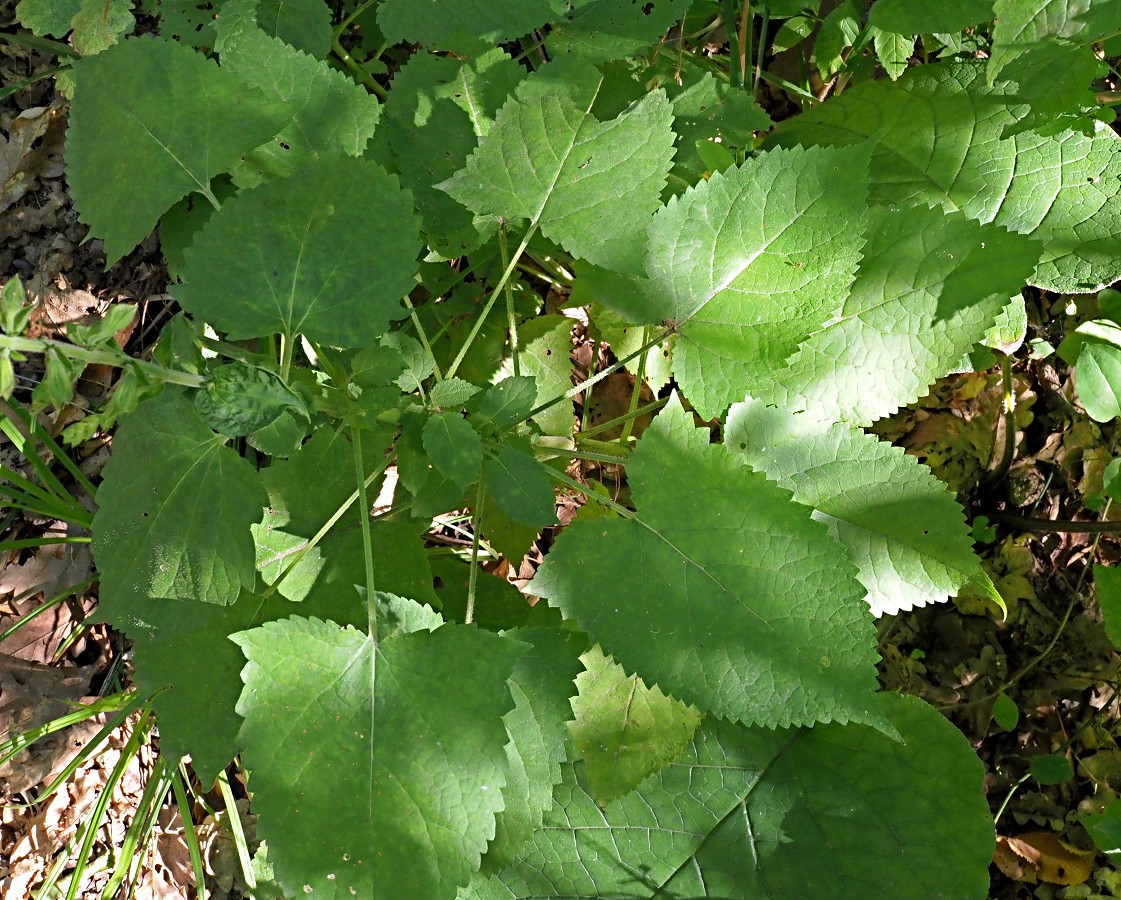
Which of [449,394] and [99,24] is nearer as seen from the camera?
[449,394]

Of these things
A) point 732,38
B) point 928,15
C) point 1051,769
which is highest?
point 928,15

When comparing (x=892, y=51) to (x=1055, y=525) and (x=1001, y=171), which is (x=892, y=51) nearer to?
(x=1001, y=171)

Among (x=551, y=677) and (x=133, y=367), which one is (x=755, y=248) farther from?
(x=133, y=367)

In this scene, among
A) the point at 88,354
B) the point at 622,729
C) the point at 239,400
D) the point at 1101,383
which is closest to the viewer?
the point at 88,354

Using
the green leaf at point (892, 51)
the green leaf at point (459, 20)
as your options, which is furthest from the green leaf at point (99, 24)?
the green leaf at point (892, 51)

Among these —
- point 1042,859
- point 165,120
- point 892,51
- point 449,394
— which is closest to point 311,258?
point 449,394

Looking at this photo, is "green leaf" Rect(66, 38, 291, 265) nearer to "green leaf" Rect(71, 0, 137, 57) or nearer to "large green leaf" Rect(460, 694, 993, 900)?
"green leaf" Rect(71, 0, 137, 57)

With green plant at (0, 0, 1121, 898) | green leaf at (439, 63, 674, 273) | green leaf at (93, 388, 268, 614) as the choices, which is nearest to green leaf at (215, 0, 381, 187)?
green plant at (0, 0, 1121, 898)
